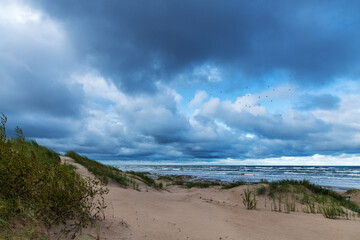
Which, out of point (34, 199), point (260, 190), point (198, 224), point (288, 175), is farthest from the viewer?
point (288, 175)

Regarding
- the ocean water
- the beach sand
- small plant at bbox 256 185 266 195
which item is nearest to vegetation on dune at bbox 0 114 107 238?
the beach sand

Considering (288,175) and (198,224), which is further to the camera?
(288,175)

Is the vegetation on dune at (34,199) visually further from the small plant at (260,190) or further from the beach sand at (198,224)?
the small plant at (260,190)

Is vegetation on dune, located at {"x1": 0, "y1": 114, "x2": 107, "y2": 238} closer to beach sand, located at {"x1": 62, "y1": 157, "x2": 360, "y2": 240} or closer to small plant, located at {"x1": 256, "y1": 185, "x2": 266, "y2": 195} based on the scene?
beach sand, located at {"x1": 62, "y1": 157, "x2": 360, "y2": 240}

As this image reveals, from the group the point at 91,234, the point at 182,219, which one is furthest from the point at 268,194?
the point at 91,234

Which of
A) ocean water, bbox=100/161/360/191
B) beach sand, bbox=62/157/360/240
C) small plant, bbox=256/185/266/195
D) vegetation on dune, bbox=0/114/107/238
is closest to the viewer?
vegetation on dune, bbox=0/114/107/238

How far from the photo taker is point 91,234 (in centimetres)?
338

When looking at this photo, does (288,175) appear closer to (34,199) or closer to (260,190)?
(260,190)

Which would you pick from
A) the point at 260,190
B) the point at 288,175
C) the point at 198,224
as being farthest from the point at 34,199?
the point at 288,175

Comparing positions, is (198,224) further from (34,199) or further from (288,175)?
(288,175)

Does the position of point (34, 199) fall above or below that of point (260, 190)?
above

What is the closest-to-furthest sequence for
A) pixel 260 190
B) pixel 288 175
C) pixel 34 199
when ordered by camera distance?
1. pixel 34 199
2. pixel 260 190
3. pixel 288 175

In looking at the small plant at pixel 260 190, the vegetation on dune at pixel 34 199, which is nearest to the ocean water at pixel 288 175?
the small plant at pixel 260 190

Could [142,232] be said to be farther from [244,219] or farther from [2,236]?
[244,219]
